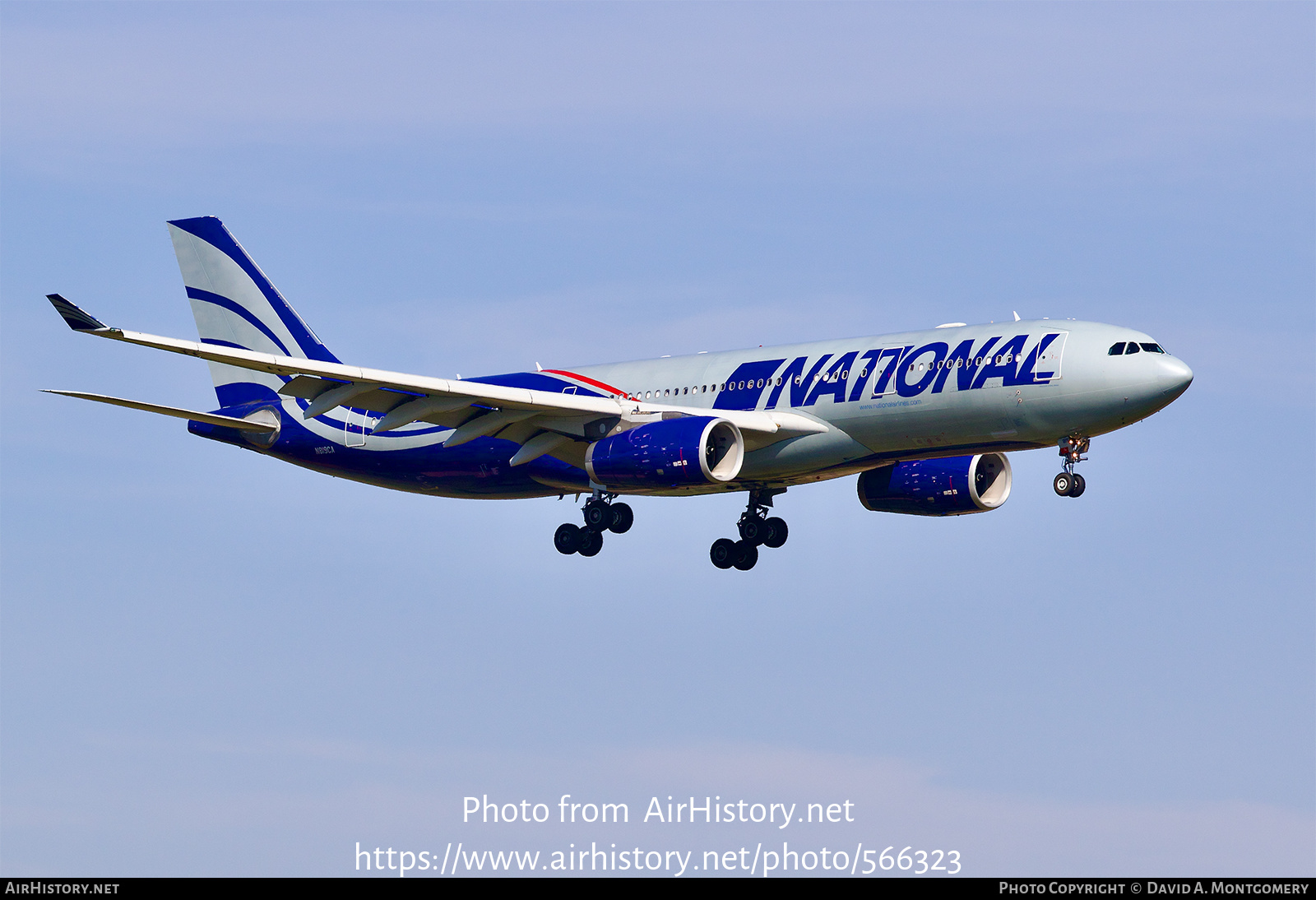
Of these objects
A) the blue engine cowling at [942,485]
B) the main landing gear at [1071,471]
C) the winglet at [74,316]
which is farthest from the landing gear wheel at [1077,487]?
the winglet at [74,316]

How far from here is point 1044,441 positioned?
133 ft

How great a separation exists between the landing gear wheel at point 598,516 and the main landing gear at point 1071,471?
11.8 meters

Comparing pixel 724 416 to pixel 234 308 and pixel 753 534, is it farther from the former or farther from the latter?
pixel 234 308

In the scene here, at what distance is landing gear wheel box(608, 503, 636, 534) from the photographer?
45.9 meters

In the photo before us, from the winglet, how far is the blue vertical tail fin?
1546cm

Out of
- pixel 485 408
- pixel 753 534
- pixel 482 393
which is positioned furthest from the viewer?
pixel 753 534

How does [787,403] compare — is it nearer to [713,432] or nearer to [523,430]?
[713,432]

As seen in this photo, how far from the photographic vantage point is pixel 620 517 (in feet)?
151

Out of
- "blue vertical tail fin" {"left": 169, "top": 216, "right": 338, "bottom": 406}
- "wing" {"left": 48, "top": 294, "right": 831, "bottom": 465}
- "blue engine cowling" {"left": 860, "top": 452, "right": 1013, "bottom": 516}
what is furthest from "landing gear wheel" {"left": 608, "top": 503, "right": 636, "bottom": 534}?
"blue vertical tail fin" {"left": 169, "top": 216, "right": 338, "bottom": 406}

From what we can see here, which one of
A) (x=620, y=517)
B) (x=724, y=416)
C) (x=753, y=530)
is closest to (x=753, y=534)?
(x=753, y=530)

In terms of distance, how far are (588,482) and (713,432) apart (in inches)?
201

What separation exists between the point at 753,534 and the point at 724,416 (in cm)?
708

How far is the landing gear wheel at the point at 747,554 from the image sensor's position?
48281mm

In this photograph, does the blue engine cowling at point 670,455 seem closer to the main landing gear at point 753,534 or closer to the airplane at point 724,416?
the airplane at point 724,416
